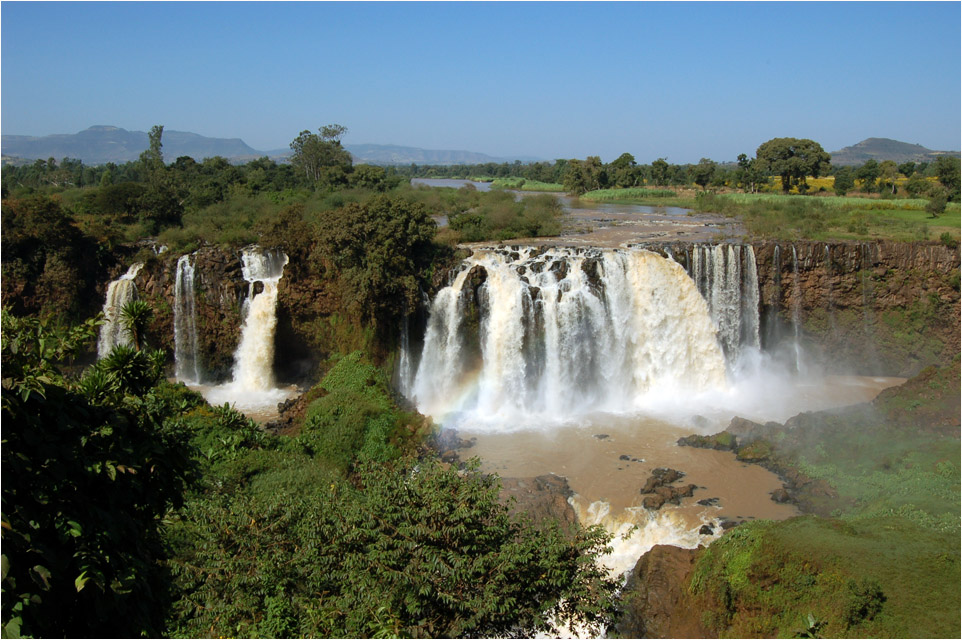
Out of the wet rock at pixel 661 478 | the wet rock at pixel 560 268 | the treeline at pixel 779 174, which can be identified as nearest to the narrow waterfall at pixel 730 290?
the wet rock at pixel 560 268

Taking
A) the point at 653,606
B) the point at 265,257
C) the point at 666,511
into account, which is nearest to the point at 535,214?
the point at 265,257

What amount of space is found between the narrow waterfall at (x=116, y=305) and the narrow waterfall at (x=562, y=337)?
963cm

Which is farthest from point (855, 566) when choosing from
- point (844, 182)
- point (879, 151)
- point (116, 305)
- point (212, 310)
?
point (879, 151)

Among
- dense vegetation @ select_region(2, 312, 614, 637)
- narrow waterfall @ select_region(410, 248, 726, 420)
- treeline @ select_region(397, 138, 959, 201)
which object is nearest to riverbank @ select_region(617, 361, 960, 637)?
dense vegetation @ select_region(2, 312, 614, 637)

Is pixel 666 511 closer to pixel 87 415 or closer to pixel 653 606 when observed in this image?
pixel 653 606

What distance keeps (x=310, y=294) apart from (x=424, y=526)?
652 inches

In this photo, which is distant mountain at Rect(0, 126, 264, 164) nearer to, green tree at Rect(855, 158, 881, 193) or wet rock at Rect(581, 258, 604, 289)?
green tree at Rect(855, 158, 881, 193)

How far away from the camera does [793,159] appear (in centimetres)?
4897

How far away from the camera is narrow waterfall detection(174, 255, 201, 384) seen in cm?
2342

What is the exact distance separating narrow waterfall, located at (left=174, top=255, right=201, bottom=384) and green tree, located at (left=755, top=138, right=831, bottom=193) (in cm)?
4074

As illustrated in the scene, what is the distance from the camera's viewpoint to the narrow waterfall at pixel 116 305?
2298 centimetres

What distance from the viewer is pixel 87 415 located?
546cm

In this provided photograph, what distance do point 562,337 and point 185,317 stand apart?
12159mm

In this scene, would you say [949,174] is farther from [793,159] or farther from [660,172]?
[660,172]
